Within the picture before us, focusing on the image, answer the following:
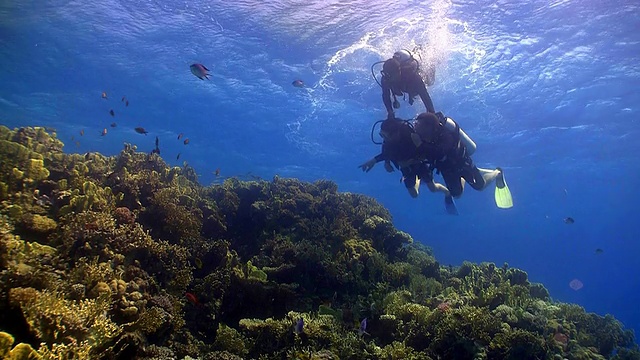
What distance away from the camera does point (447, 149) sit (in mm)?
8445

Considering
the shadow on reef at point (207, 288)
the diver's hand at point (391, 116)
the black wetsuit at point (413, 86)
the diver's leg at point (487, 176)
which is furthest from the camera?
the diver's leg at point (487, 176)

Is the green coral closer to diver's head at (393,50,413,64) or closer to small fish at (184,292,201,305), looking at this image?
small fish at (184,292,201,305)

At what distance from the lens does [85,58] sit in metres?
24.8

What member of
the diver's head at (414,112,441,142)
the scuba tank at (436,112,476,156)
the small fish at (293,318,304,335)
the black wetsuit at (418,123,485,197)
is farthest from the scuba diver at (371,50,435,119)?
the small fish at (293,318,304,335)

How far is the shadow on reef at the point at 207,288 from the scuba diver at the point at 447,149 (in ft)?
7.98

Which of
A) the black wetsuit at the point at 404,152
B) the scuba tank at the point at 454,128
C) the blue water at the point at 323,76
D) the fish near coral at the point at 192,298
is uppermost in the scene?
the blue water at the point at 323,76

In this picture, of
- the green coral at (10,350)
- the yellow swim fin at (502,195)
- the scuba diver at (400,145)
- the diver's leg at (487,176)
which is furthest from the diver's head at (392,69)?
the green coral at (10,350)

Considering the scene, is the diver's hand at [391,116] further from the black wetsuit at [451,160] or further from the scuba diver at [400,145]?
the black wetsuit at [451,160]

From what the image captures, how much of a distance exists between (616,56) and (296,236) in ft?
66.8

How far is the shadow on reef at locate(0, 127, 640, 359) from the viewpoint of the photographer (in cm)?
447

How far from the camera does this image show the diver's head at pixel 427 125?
7.71 meters

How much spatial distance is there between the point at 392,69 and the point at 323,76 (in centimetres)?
1640

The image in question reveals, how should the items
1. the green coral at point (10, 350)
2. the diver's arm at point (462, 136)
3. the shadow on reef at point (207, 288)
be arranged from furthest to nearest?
the diver's arm at point (462, 136)
the shadow on reef at point (207, 288)
the green coral at point (10, 350)

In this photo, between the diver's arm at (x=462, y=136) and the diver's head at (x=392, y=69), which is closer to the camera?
the diver's head at (x=392, y=69)
